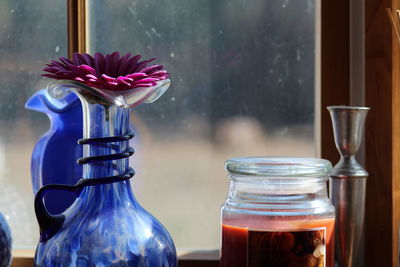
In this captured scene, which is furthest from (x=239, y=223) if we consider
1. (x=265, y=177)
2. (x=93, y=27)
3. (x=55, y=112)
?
(x=93, y=27)

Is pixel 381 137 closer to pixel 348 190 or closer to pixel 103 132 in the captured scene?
pixel 348 190

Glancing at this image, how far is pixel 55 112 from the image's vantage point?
889mm

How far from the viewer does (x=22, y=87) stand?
1059 millimetres

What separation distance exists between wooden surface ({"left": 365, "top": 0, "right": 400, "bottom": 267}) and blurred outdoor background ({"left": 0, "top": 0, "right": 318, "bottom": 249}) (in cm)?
13

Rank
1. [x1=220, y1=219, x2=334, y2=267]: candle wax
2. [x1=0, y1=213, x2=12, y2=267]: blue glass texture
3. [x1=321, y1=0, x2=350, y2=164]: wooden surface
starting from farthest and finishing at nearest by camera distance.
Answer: [x1=321, y1=0, x2=350, y2=164]: wooden surface → [x1=0, y1=213, x2=12, y2=267]: blue glass texture → [x1=220, y1=219, x2=334, y2=267]: candle wax

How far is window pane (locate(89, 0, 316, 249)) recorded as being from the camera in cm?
101

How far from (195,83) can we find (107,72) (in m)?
0.26

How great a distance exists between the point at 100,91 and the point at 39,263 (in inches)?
8.6

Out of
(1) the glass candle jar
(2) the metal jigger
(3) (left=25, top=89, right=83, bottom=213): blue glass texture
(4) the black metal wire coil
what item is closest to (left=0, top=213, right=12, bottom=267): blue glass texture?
(3) (left=25, top=89, right=83, bottom=213): blue glass texture

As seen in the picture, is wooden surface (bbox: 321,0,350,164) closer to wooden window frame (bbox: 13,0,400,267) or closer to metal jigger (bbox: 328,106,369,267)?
wooden window frame (bbox: 13,0,400,267)

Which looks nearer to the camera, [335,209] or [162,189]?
[335,209]

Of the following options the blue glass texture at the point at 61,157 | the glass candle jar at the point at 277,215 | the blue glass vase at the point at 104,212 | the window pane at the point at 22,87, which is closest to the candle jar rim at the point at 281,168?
the glass candle jar at the point at 277,215

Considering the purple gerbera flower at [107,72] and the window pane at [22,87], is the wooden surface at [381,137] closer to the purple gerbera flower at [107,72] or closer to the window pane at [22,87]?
the purple gerbera flower at [107,72]

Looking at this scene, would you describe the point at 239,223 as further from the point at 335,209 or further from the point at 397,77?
the point at 397,77
